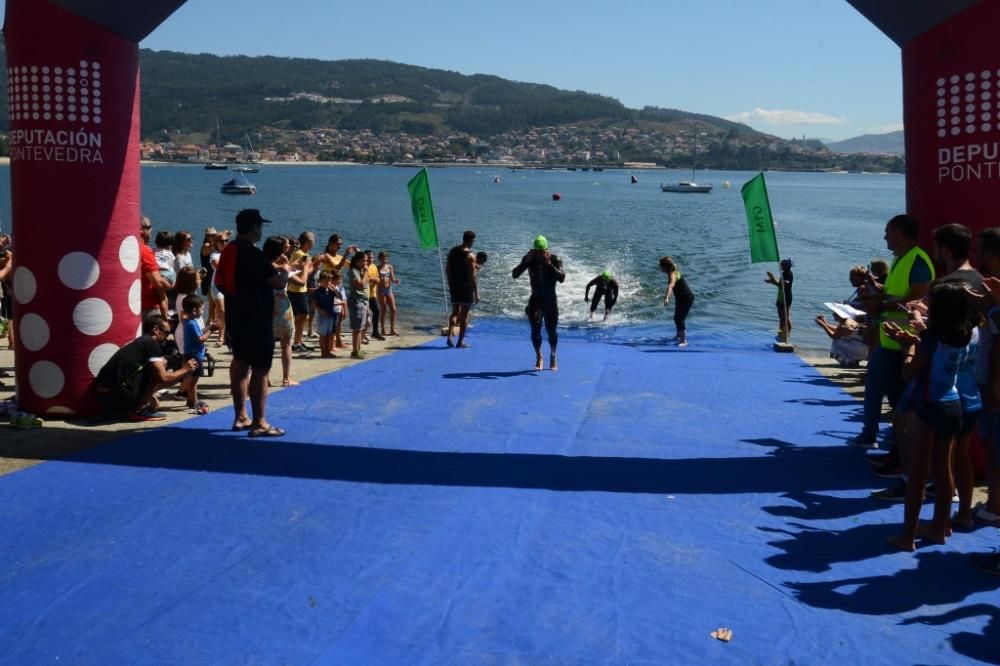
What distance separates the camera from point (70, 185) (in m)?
7.93

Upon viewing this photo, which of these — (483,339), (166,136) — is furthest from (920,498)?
(166,136)

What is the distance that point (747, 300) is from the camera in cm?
2638

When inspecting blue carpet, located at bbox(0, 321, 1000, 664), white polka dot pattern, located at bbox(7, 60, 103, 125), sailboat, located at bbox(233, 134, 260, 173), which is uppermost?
sailboat, located at bbox(233, 134, 260, 173)

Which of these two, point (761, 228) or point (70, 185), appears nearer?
point (70, 185)

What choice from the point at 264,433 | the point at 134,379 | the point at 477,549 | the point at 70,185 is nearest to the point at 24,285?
the point at 70,185

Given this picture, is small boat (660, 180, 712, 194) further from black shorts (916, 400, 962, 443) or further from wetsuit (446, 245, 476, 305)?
black shorts (916, 400, 962, 443)

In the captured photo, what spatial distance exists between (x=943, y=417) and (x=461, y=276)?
8.74m

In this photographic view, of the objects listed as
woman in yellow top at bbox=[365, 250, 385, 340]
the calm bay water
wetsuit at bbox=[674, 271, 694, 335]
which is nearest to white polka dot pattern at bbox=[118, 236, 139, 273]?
woman in yellow top at bbox=[365, 250, 385, 340]

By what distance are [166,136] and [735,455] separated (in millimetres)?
209357

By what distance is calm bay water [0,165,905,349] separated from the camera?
23.1 metres

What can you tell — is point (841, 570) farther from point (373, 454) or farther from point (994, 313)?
point (373, 454)

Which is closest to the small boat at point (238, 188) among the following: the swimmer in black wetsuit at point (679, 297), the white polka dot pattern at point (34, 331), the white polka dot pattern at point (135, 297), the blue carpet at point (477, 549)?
the swimmer in black wetsuit at point (679, 297)

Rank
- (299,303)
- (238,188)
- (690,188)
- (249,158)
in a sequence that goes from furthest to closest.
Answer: (249,158) < (690,188) < (238,188) < (299,303)

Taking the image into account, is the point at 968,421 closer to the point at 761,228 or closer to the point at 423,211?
the point at 761,228
